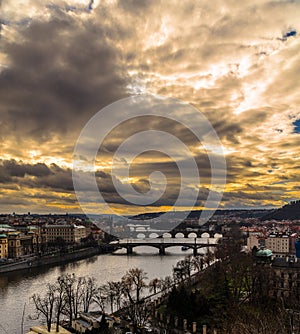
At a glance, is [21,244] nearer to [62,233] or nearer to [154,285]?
[62,233]

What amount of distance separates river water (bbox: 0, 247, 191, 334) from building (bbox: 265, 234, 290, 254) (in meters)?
9.61

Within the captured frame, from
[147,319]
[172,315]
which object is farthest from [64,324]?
[172,315]

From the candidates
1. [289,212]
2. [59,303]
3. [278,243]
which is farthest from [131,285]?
[289,212]

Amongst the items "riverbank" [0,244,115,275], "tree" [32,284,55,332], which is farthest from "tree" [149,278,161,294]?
"riverbank" [0,244,115,275]

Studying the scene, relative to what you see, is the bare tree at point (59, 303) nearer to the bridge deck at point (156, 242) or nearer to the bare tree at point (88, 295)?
the bare tree at point (88, 295)

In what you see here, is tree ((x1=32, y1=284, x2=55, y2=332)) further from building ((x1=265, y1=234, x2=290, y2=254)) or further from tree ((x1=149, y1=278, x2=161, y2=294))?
building ((x1=265, y1=234, x2=290, y2=254))

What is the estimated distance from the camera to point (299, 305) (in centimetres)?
1134

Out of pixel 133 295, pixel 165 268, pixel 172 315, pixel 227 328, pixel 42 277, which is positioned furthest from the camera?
pixel 165 268

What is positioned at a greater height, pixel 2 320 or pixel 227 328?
pixel 227 328

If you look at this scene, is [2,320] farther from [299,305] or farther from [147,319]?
[299,305]

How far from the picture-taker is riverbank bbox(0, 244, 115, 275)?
971 inches

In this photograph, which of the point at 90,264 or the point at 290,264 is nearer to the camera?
the point at 290,264

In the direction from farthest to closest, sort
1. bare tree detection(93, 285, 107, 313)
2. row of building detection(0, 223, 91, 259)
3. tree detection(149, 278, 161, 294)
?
1. row of building detection(0, 223, 91, 259)
2. tree detection(149, 278, 161, 294)
3. bare tree detection(93, 285, 107, 313)

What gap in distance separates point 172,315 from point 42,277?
1295cm
